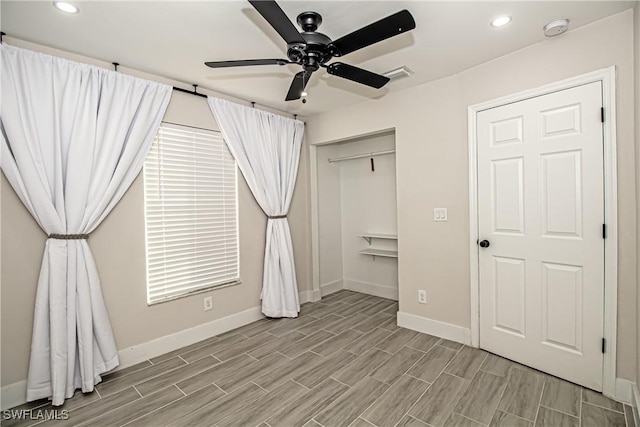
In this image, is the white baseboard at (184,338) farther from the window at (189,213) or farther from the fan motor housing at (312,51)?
the fan motor housing at (312,51)

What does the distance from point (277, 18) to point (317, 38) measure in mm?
344

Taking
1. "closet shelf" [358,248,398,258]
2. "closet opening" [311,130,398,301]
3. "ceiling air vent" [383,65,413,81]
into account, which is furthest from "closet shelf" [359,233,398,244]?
"ceiling air vent" [383,65,413,81]

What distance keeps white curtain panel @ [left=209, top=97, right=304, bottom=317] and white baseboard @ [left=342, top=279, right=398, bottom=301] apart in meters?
1.33

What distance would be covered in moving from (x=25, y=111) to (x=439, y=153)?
343cm

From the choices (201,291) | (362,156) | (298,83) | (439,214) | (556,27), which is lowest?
(201,291)

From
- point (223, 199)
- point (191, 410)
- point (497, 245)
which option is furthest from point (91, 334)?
point (497, 245)

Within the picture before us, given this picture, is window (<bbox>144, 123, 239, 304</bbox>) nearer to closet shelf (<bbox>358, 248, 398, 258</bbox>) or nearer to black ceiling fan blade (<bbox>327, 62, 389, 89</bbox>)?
black ceiling fan blade (<bbox>327, 62, 389, 89</bbox>)

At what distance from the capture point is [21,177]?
2.05 m

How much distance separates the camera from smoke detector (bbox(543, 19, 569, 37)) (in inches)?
80.1

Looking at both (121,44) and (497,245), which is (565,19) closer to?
(497,245)

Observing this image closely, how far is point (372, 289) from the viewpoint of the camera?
14.9 feet

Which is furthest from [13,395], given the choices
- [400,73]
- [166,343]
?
[400,73]

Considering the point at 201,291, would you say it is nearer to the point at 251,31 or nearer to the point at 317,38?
the point at 251,31

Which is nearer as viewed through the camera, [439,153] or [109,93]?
[109,93]
